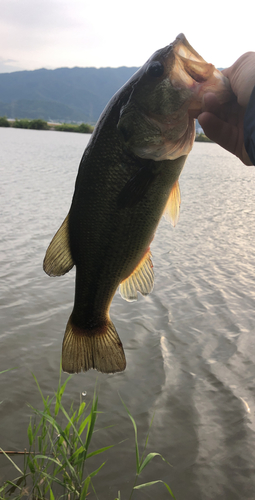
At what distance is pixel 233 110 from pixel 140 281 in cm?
120

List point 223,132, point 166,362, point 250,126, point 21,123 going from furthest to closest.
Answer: point 21,123, point 166,362, point 223,132, point 250,126

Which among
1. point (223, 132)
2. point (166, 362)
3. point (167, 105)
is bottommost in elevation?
point (166, 362)

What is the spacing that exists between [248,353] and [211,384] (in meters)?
0.92

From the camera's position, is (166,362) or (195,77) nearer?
(195,77)

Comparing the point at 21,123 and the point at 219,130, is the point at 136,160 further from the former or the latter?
the point at 21,123

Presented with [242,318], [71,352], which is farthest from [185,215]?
[71,352]

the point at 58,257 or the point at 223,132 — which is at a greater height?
the point at 223,132

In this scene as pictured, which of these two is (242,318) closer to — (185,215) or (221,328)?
(221,328)

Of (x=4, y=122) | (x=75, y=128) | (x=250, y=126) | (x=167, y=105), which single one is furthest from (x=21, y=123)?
(x=250, y=126)

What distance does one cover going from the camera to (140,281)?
2.45 meters

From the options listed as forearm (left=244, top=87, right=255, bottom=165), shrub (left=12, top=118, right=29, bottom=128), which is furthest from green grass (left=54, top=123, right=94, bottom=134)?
forearm (left=244, top=87, right=255, bottom=165)

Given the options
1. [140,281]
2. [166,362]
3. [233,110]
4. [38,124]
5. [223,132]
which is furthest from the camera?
[38,124]

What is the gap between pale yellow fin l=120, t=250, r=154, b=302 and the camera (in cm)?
242

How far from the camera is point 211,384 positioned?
4.48m
